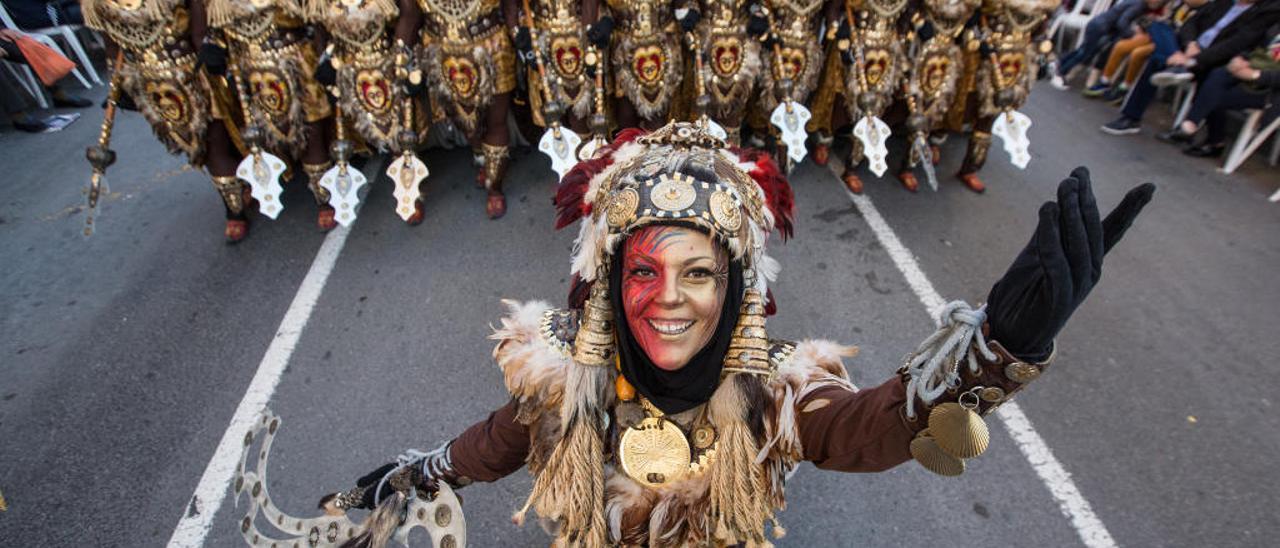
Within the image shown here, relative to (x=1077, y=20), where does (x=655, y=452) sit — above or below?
above

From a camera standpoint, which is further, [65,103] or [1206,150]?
[65,103]

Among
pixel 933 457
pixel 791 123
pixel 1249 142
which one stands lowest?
pixel 1249 142

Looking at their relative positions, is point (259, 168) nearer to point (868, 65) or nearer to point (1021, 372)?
point (868, 65)

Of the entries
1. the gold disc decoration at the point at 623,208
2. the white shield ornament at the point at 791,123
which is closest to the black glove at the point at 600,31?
the white shield ornament at the point at 791,123

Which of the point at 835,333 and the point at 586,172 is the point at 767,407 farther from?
the point at 835,333

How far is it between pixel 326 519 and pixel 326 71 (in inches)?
133

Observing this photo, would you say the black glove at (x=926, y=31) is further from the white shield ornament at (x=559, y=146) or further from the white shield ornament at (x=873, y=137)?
the white shield ornament at (x=559, y=146)

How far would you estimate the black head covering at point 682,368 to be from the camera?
1.60m

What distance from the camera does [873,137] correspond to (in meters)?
4.74

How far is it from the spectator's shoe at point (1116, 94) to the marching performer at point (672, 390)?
752cm

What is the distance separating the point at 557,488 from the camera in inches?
68.7

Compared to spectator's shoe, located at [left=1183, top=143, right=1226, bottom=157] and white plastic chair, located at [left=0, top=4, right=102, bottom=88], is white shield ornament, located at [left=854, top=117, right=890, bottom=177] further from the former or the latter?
white plastic chair, located at [left=0, top=4, right=102, bottom=88]

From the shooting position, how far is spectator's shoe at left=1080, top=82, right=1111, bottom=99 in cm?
733

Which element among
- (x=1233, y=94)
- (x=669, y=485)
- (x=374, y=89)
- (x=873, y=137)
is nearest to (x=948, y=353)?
(x=669, y=485)
